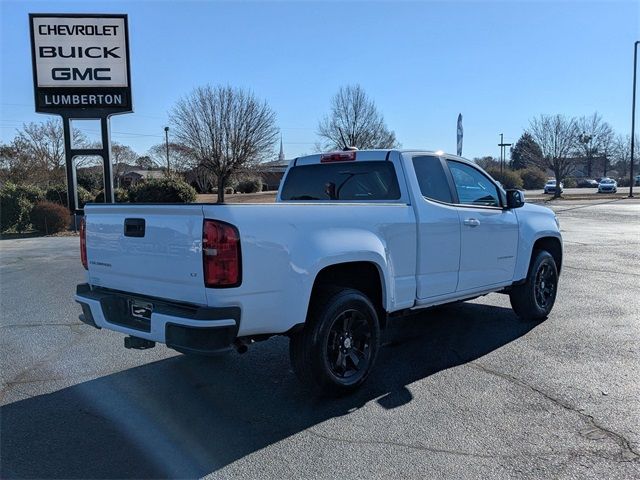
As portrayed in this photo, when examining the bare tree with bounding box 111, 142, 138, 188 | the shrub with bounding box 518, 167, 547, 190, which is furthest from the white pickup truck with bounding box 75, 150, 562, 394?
the shrub with bounding box 518, 167, 547, 190

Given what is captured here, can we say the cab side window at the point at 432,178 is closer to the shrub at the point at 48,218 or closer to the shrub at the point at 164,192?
the shrub at the point at 48,218

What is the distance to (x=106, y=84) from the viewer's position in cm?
1981

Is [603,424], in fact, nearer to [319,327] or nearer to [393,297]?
[393,297]

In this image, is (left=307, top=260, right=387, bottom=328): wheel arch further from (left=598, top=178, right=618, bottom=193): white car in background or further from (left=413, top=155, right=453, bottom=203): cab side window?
(left=598, top=178, right=618, bottom=193): white car in background

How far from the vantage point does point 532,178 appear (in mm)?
75688

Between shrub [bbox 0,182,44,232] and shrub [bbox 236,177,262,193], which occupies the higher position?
shrub [bbox 236,177,262,193]

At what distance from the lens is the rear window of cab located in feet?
17.4

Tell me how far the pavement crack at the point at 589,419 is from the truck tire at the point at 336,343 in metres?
1.17

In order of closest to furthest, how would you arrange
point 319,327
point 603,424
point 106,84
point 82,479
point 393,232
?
1. point 82,479
2. point 603,424
3. point 319,327
4. point 393,232
5. point 106,84

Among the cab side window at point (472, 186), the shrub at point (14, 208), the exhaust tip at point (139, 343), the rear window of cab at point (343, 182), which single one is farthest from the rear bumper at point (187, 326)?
the shrub at point (14, 208)

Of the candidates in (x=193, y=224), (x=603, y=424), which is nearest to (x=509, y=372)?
(x=603, y=424)

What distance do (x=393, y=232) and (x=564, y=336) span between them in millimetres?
2721

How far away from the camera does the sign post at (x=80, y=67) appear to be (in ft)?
62.4

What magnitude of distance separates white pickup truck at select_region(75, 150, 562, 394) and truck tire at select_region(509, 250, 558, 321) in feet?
1.40
